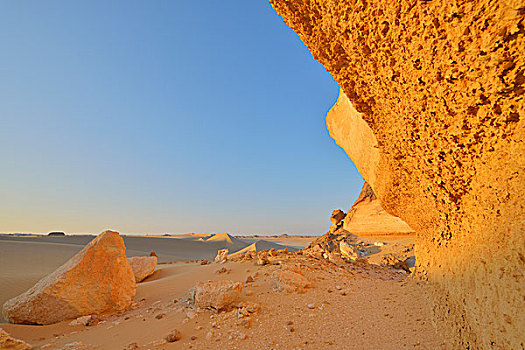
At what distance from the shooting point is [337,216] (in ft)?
43.5

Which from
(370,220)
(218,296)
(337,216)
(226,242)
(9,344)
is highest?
(337,216)

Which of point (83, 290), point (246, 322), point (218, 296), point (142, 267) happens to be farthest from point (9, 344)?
point (142, 267)

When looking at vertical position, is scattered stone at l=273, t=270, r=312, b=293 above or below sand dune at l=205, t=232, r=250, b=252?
above

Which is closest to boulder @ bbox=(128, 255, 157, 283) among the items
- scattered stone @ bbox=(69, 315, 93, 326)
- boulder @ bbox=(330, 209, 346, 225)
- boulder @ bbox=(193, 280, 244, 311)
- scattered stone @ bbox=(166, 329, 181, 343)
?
scattered stone @ bbox=(69, 315, 93, 326)

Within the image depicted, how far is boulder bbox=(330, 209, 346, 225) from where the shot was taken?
13.1 m

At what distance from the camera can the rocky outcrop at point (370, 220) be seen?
9.27 m

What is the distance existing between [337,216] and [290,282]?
10515mm

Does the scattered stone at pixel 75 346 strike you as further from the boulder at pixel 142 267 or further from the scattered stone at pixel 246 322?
the boulder at pixel 142 267

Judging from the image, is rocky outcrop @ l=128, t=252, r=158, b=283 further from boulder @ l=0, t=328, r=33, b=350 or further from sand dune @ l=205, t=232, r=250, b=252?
sand dune @ l=205, t=232, r=250, b=252

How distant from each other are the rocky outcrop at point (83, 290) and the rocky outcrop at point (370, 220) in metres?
8.29

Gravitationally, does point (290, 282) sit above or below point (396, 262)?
above

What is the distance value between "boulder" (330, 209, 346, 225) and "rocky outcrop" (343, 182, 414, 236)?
2.07 metres

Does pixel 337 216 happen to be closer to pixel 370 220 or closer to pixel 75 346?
pixel 370 220

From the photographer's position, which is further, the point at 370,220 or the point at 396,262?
the point at 370,220
